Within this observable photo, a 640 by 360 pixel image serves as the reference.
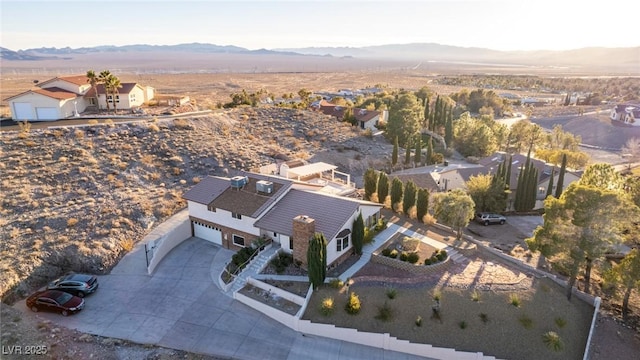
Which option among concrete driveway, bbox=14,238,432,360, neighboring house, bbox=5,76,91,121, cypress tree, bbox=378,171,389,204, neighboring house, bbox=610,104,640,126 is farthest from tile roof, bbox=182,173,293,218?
neighboring house, bbox=610,104,640,126

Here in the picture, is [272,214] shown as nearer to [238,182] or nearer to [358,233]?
[238,182]

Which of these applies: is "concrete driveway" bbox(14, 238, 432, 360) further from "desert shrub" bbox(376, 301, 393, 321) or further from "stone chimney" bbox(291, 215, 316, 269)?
"stone chimney" bbox(291, 215, 316, 269)

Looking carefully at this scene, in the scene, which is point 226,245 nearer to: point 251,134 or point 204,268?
point 204,268

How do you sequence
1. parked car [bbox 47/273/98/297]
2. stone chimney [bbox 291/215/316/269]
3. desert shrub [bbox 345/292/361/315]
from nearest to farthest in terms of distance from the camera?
desert shrub [bbox 345/292/361/315] → parked car [bbox 47/273/98/297] → stone chimney [bbox 291/215/316/269]

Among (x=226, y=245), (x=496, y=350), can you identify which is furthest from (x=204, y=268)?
(x=496, y=350)

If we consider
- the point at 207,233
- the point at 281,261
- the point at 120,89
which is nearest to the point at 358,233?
the point at 281,261

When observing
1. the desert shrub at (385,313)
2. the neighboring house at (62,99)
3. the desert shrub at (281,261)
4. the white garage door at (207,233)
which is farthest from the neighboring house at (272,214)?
the neighboring house at (62,99)
